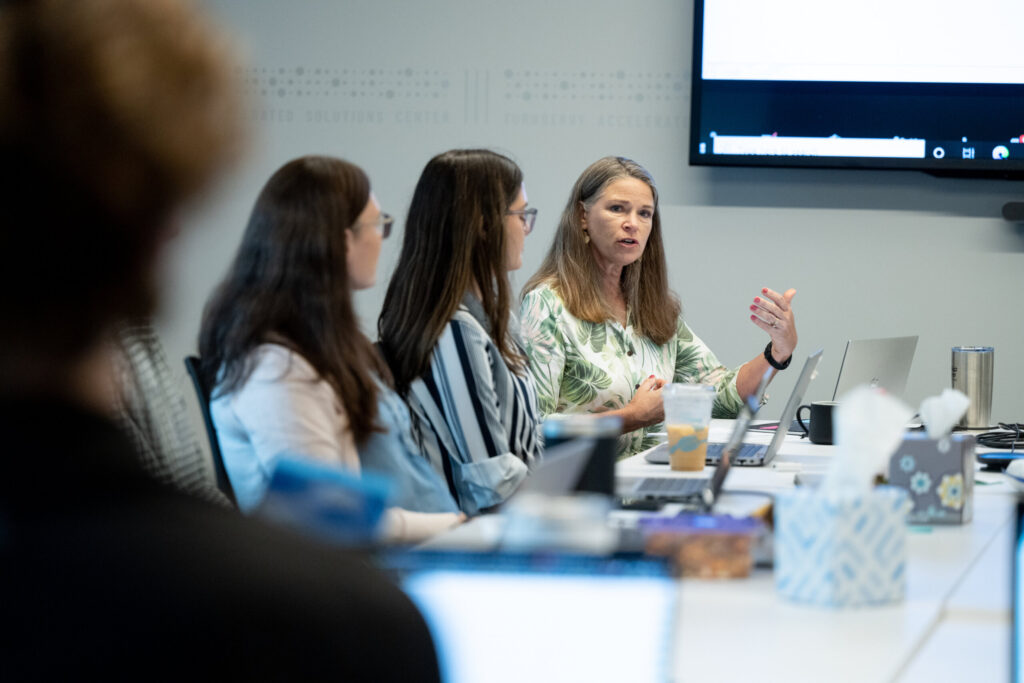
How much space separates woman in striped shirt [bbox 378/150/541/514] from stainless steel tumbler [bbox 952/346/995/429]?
1266 millimetres

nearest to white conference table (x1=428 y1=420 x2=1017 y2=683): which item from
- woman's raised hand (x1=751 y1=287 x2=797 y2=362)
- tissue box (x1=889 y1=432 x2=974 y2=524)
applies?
tissue box (x1=889 y1=432 x2=974 y2=524)

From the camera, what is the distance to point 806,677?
2.96 ft

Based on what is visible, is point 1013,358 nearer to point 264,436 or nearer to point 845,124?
point 845,124

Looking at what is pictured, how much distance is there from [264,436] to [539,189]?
2.45 meters

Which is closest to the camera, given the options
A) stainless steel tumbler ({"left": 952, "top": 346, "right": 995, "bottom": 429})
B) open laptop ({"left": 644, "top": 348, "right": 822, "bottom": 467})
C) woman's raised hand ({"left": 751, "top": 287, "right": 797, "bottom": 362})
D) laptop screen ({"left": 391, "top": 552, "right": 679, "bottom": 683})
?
laptop screen ({"left": 391, "top": 552, "right": 679, "bottom": 683})

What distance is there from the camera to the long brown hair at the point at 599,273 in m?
2.92

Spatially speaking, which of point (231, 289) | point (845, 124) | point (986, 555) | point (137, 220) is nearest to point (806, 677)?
point (986, 555)

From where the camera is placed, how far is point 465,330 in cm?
204

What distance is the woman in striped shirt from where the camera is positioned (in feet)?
6.65

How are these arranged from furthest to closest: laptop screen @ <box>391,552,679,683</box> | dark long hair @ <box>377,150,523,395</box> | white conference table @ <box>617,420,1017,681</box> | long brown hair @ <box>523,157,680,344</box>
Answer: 1. long brown hair @ <box>523,157,680,344</box>
2. dark long hair @ <box>377,150,523,395</box>
3. white conference table @ <box>617,420,1017,681</box>
4. laptop screen @ <box>391,552,679,683</box>

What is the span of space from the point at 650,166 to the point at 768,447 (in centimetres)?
180

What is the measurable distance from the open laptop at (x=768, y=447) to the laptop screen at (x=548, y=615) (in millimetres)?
1353

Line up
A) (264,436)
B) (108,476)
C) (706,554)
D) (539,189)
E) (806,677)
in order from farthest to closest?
(539,189) → (264,436) → (706,554) → (806,677) → (108,476)

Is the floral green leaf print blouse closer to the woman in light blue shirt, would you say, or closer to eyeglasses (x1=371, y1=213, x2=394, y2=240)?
eyeglasses (x1=371, y1=213, x2=394, y2=240)
